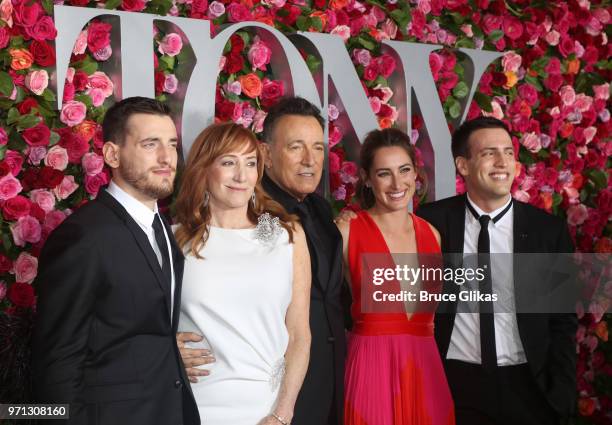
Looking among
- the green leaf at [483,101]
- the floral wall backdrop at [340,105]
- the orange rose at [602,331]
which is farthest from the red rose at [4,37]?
the orange rose at [602,331]

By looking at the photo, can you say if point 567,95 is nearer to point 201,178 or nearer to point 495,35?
point 495,35

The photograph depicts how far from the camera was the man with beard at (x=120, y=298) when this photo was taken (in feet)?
6.43

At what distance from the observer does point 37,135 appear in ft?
8.97

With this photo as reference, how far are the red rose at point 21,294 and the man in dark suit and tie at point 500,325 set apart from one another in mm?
1641

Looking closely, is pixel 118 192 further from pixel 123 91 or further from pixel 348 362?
pixel 348 362

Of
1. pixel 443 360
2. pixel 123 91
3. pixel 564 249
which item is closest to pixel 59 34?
pixel 123 91

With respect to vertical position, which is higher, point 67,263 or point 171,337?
point 67,263

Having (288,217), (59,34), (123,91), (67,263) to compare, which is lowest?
(67,263)

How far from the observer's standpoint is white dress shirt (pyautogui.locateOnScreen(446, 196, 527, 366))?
9.88 ft

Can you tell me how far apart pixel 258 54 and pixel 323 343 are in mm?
1371

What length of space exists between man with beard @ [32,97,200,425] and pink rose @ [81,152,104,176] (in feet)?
1.92

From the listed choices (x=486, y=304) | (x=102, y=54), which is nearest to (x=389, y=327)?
(x=486, y=304)

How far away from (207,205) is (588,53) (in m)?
2.82

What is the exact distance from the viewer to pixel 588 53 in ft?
14.0
